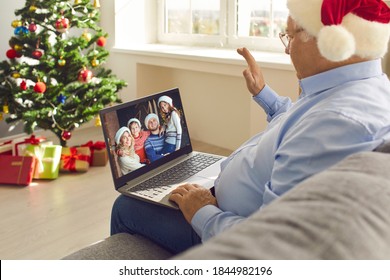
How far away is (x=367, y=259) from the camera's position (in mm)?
568

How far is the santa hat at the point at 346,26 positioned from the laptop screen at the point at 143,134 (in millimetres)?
596

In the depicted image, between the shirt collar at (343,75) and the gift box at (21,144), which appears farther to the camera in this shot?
the gift box at (21,144)

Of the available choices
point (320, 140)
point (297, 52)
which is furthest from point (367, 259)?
point (297, 52)

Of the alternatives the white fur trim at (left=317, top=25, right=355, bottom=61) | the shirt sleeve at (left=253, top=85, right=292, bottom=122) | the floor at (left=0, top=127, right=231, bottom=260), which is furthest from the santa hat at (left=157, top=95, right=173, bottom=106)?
the floor at (left=0, top=127, right=231, bottom=260)

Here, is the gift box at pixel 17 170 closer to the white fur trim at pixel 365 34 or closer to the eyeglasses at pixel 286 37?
the eyeglasses at pixel 286 37

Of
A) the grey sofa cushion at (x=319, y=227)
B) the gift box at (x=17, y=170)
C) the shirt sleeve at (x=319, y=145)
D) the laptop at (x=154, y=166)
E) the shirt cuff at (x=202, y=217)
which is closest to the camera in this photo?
the grey sofa cushion at (x=319, y=227)

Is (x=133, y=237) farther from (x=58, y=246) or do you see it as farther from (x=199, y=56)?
(x=199, y=56)

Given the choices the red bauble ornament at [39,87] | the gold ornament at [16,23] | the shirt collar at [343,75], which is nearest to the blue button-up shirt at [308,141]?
the shirt collar at [343,75]

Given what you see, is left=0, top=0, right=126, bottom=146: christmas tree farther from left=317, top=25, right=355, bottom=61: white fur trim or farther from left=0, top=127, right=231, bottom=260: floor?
left=317, top=25, right=355, bottom=61: white fur trim

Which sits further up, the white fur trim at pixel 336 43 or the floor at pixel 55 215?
the white fur trim at pixel 336 43

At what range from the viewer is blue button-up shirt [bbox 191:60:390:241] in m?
0.98

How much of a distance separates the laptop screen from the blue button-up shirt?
302mm

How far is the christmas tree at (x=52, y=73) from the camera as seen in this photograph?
3.16 meters

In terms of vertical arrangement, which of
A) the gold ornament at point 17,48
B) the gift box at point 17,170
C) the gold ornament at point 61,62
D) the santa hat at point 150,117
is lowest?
the gift box at point 17,170
